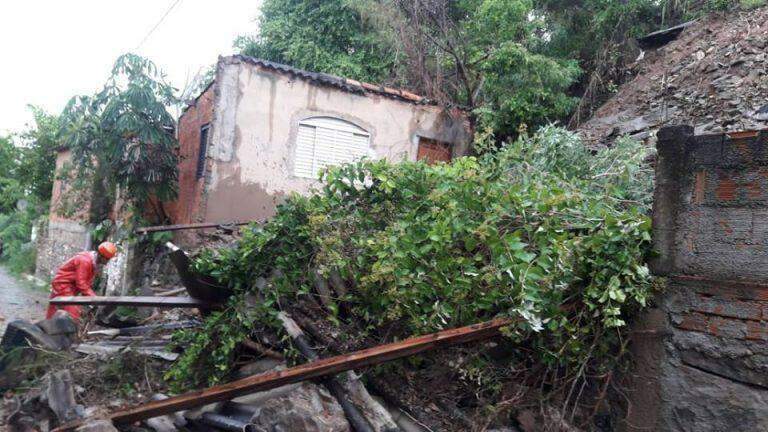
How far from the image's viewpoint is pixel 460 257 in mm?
3955

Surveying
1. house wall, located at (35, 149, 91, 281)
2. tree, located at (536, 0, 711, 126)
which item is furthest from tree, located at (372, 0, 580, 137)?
house wall, located at (35, 149, 91, 281)

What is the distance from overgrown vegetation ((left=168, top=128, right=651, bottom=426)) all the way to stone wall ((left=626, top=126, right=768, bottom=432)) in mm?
193

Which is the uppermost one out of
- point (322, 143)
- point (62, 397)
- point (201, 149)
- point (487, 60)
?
point (487, 60)

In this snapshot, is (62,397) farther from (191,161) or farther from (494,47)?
(494,47)

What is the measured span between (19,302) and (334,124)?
8.74 m

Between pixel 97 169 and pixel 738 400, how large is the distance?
11.2 metres

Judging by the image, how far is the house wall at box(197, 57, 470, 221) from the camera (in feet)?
32.7

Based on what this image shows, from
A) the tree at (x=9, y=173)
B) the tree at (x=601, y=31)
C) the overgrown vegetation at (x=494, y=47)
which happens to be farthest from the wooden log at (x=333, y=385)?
the tree at (x=9, y=173)

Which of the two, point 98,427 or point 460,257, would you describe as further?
point 460,257

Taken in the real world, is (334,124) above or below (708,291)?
above

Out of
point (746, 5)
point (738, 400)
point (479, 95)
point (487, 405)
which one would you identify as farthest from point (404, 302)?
point (746, 5)

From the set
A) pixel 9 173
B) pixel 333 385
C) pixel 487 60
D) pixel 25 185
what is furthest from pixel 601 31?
pixel 9 173

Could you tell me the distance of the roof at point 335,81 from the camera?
33.6 feet

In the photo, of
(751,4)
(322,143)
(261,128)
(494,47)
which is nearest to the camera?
(261,128)
